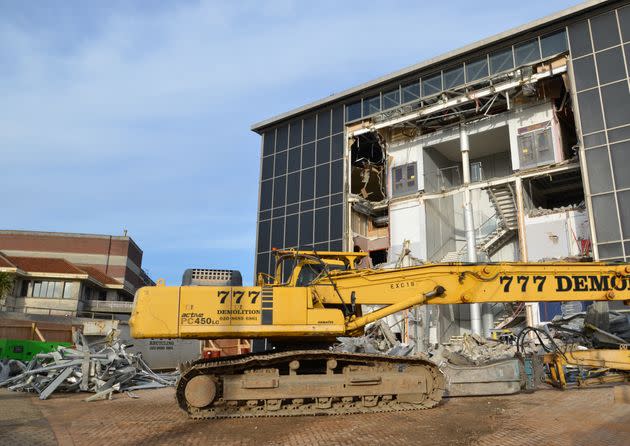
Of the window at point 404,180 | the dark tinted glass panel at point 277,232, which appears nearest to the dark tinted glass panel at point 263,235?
the dark tinted glass panel at point 277,232

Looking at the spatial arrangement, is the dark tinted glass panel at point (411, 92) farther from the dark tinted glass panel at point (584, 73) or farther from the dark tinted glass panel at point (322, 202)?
the dark tinted glass panel at point (584, 73)

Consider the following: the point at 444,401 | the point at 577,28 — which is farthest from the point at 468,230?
the point at 444,401

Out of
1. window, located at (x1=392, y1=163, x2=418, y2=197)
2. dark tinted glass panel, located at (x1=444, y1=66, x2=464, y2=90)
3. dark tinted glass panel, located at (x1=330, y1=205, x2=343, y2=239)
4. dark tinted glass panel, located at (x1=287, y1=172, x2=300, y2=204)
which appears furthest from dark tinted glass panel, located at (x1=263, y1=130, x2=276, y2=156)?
dark tinted glass panel, located at (x1=444, y1=66, x2=464, y2=90)

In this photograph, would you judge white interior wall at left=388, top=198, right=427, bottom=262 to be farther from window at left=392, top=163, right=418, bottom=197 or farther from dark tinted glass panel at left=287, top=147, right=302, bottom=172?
dark tinted glass panel at left=287, top=147, right=302, bottom=172

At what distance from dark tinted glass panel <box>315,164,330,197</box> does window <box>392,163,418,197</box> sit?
4842 millimetres

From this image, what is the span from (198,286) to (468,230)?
23.5m

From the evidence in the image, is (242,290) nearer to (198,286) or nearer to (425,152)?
(198,286)

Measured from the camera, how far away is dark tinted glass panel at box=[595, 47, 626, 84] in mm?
25234

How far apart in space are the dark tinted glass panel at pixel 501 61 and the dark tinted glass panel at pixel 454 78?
6.37 ft

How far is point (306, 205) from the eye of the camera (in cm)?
3584

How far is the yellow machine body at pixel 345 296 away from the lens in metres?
9.54

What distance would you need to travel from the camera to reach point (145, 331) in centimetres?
941

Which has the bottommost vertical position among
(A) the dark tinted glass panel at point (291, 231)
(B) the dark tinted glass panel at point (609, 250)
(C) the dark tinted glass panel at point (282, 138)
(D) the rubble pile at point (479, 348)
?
(D) the rubble pile at point (479, 348)

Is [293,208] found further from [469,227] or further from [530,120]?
[530,120]
